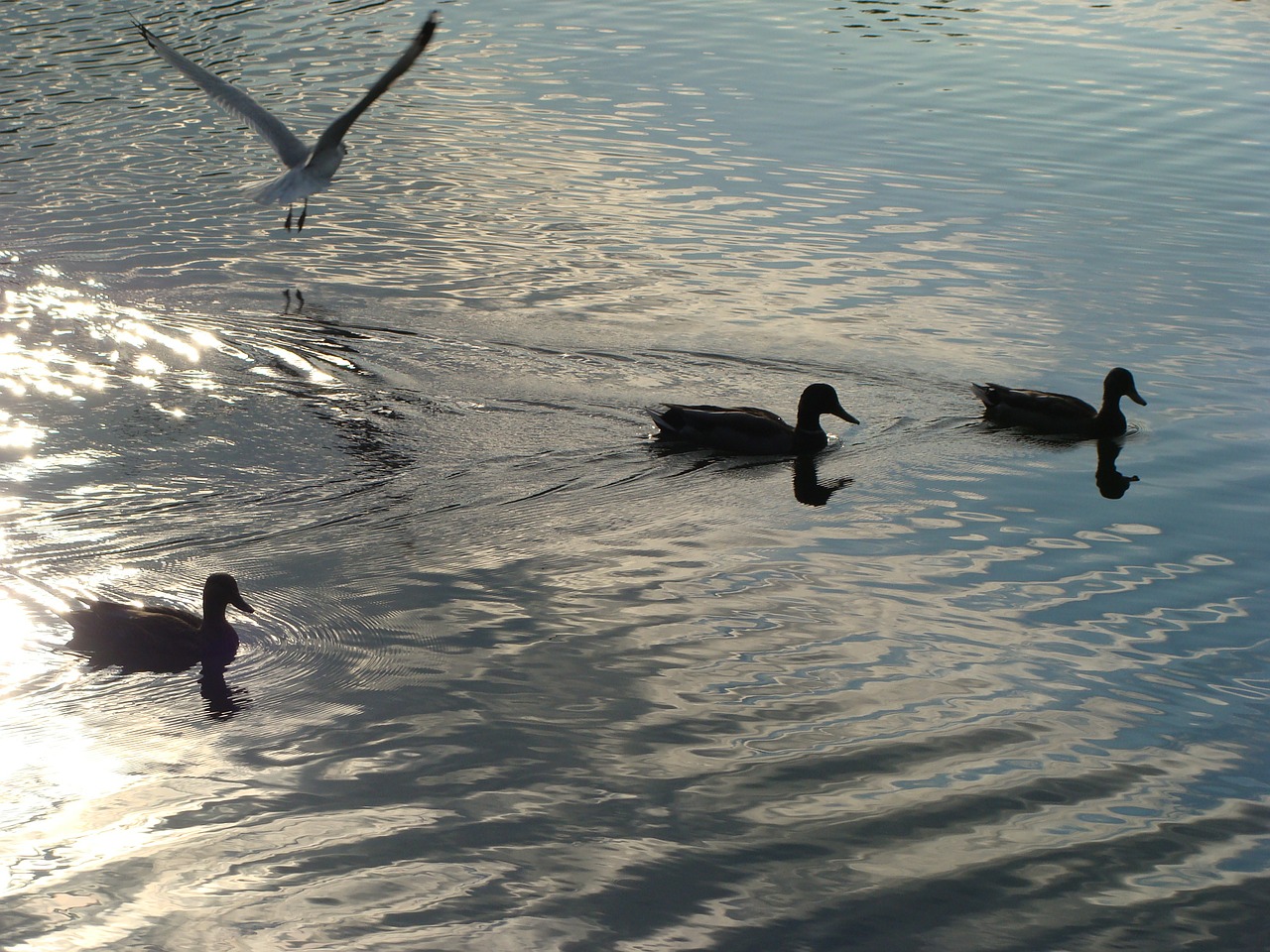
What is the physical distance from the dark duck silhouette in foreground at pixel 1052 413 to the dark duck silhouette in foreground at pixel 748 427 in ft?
4.55

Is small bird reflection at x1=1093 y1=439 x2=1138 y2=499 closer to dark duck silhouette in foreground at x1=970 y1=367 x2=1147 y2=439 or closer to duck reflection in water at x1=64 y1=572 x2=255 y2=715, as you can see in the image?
dark duck silhouette in foreground at x1=970 y1=367 x2=1147 y2=439

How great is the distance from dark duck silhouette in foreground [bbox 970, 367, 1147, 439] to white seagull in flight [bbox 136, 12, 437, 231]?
5.45m

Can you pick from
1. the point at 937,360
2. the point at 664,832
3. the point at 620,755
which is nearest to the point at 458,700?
the point at 620,755

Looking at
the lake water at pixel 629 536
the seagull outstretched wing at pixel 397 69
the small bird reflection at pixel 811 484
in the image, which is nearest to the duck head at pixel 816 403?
the lake water at pixel 629 536

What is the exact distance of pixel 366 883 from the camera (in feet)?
21.4

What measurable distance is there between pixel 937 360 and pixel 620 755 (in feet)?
24.7

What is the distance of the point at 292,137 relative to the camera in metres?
15.8

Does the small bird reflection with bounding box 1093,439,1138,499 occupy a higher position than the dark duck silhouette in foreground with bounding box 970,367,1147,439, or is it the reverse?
the dark duck silhouette in foreground with bounding box 970,367,1147,439

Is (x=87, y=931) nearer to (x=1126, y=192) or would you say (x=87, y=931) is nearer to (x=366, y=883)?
(x=366, y=883)

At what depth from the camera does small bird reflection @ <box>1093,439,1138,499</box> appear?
11.8 metres

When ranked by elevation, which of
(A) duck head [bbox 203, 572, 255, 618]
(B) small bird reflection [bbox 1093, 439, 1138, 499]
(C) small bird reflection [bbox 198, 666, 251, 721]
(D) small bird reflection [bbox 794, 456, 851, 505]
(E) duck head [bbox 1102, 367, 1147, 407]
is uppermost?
(E) duck head [bbox 1102, 367, 1147, 407]

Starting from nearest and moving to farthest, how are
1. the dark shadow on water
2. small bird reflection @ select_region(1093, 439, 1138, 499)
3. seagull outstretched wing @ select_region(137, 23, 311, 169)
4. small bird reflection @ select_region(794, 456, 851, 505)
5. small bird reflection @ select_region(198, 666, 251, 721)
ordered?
small bird reflection @ select_region(198, 666, 251, 721) → small bird reflection @ select_region(794, 456, 851, 505) → small bird reflection @ select_region(1093, 439, 1138, 499) → the dark shadow on water → seagull outstretched wing @ select_region(137, 23, 311, 169)

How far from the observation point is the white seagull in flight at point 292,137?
12.9 m

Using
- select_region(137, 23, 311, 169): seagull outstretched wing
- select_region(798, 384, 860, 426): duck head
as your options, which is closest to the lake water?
select_region(798, 384, 860, 426): duck head
